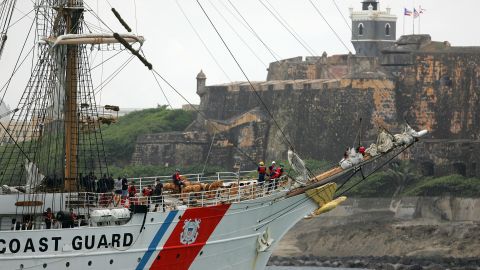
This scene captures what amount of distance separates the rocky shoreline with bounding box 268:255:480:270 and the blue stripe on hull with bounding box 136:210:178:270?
25.4 m

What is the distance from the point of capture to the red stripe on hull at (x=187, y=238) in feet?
144

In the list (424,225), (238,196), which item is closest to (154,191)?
Result: (238,196)

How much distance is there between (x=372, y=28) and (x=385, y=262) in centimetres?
5002

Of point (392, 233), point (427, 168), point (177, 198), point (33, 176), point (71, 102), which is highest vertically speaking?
point (71, 102)

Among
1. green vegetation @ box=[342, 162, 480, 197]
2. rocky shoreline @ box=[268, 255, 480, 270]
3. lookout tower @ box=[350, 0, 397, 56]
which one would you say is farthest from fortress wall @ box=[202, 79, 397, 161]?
lookout tower @ box=[350, 0, 397, 56]

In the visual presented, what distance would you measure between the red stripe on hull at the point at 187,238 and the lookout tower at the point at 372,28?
241 feet

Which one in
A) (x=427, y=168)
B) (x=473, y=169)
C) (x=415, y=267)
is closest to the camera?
(x=415, y=267)

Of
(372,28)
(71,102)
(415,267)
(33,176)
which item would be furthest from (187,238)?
(372,28)

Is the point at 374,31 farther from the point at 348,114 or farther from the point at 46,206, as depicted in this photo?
the point at 46,206

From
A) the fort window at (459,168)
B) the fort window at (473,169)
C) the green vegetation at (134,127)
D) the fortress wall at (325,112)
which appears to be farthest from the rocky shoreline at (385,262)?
the green vegetation at (134,127)

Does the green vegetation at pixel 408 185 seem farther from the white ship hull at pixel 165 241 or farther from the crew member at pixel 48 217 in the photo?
the crew member at pixel 48 217

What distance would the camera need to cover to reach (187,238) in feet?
145

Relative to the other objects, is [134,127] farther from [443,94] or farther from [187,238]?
[187,238]

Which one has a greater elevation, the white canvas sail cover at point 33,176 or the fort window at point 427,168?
the white canvas sail cover at point 33,176
